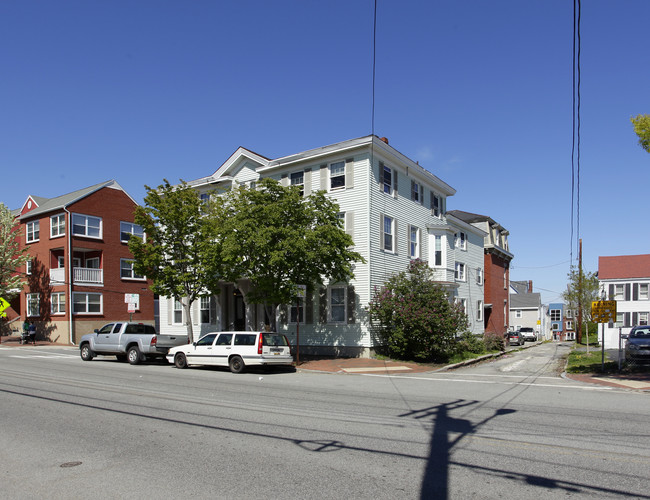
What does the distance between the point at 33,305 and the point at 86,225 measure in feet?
23.9

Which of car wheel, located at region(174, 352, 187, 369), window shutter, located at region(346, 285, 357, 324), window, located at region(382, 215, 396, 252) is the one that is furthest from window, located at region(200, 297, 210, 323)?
window, located at region(382, 215, 396, 252)

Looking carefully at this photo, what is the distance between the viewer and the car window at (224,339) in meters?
18.9

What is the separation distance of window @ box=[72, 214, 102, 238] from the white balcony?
263cm

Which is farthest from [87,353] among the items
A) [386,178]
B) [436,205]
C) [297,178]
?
[436,205]

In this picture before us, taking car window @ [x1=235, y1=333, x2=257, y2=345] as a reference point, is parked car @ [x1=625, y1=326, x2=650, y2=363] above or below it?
below

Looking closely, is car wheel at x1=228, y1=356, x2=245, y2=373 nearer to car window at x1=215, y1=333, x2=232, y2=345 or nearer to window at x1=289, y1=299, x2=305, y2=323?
car window at x1=215, y1=333, x2=232, y2=345

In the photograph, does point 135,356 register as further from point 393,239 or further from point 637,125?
point 637,125

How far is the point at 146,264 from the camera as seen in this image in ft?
80.2

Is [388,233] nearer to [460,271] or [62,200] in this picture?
[460,271]

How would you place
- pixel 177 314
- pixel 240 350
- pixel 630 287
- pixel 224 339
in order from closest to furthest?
1. pixel 240 350
2. pixel 224 339
3. pixel 177 314
4. pixel 630 287

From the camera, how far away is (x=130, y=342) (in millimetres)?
22000

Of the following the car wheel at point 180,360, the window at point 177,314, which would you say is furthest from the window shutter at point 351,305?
the window at point 177,314

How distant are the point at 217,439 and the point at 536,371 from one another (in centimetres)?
1662

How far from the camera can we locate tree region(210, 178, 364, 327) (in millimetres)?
19828
